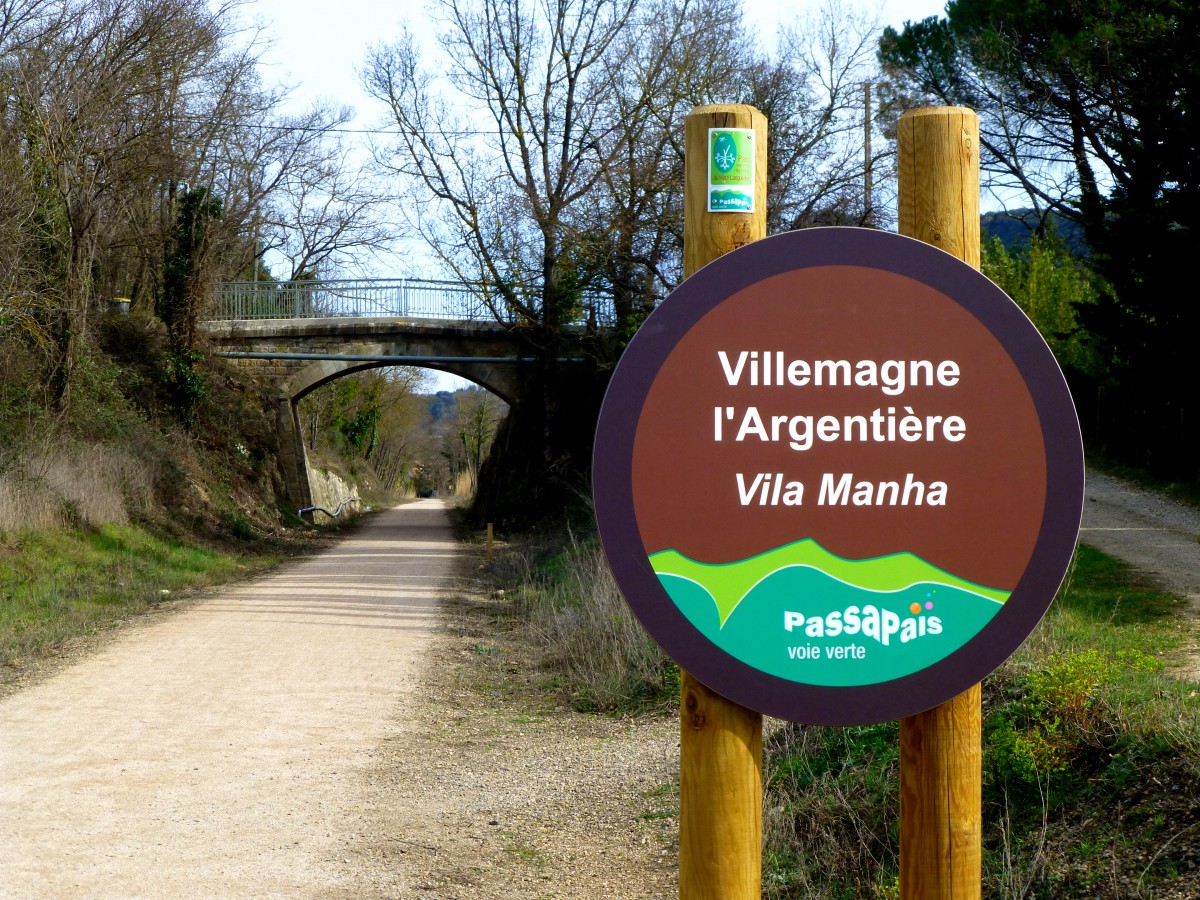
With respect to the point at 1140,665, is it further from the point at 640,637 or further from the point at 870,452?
the point at 640,637

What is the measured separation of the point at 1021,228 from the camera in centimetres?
4156

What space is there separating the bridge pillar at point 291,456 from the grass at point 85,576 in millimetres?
13929

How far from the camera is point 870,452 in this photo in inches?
105

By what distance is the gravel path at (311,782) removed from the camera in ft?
16.2

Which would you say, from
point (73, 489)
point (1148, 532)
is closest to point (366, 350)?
point (73, 489)

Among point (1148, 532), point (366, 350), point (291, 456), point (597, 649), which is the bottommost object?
point (597, 649)

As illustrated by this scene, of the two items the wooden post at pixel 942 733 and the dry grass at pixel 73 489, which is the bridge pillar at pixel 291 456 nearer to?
the dry grass at pixel 73 489

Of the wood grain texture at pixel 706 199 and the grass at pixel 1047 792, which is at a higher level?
the wood grain texture at pixel 706 199

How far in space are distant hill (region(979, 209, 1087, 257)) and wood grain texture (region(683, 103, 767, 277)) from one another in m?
30.4

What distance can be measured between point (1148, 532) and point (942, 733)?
12.8 meters

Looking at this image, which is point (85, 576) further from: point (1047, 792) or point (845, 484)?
point (845, 484)

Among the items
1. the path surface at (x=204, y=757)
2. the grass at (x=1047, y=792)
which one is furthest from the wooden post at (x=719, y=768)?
the path surface at (x=204, y=757)

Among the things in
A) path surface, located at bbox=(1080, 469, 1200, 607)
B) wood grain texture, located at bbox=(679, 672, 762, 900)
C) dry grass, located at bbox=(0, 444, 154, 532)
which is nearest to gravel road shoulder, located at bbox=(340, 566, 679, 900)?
wood grain texture, located at bbox=(679, 672, 762, 900)

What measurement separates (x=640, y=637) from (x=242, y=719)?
3015 millimetres
